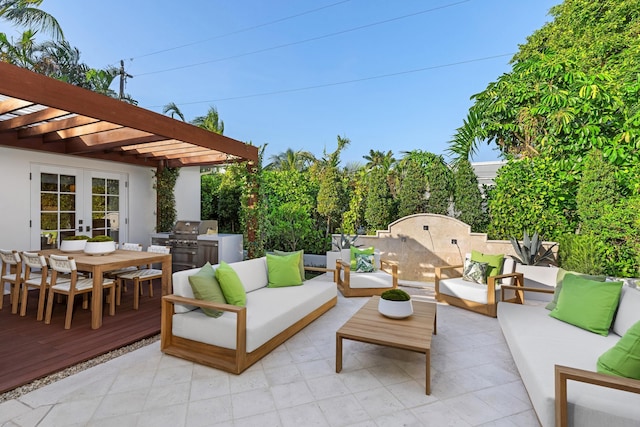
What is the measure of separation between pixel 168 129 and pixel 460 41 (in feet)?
30.3

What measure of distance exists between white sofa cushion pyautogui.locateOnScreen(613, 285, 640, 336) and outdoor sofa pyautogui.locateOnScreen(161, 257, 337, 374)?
2.96 m

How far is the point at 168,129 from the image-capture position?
4.34 metres

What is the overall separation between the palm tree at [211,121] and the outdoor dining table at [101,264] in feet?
30.5

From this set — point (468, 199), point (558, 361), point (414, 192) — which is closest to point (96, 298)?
point (558, 361)

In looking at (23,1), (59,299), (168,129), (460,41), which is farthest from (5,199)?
(460,41)

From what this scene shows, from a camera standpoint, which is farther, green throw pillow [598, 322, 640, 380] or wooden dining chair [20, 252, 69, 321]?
wooden dining chair [20, 252, 69, 321]

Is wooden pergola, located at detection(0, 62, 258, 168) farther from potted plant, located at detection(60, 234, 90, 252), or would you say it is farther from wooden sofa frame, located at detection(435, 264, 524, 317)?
wooden sofa frame, located at detection(435, 264, 524, 317)

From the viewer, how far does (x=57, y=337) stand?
335 cm

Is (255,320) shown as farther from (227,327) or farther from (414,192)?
(414,192)

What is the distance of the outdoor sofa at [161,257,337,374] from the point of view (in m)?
2.79

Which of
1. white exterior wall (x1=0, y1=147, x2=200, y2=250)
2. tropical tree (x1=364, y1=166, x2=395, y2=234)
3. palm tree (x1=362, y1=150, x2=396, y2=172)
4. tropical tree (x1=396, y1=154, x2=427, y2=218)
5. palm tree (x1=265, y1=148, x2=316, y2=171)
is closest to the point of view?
white exterior wall (x1=0, y1=147, x2=200, y2=250)

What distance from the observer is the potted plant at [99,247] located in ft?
14.1

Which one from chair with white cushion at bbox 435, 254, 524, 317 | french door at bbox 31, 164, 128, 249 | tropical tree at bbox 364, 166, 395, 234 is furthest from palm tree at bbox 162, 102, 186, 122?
chair with white cushion at bbox 435, 254, 524, 317

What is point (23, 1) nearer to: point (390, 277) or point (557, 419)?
point (390, 277)
